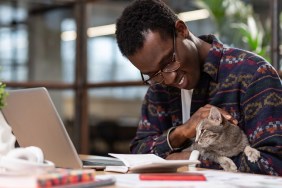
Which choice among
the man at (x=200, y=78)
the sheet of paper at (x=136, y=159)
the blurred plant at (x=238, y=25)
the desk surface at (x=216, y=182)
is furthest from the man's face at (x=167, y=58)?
the blurred plant at (x=238, y=25)

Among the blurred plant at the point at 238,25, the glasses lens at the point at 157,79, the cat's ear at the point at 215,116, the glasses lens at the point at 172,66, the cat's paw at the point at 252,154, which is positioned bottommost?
the cat's paw at the point at 252,154

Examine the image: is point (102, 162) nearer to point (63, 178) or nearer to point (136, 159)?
point (136, 159)

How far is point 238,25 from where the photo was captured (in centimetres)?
340

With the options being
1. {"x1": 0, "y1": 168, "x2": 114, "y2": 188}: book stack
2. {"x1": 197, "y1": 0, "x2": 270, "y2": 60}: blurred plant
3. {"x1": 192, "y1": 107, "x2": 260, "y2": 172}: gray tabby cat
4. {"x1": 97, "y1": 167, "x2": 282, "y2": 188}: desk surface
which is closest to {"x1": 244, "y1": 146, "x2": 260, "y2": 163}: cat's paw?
{"x1": 192, "y1": 107, "x2": 260, "y2": 172}: gray tabby cat

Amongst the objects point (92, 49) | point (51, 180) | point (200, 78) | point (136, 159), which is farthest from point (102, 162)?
point (92, 49)

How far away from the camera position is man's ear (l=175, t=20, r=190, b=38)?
193 centimetres

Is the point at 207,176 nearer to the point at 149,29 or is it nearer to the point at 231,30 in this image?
the point at 149,29

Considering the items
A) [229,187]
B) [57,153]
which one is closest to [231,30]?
[57,153]

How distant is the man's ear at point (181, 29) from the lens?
1930mm

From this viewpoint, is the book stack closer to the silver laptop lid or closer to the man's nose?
the silver laptop lid

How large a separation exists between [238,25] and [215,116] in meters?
1.74

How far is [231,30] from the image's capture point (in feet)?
11.3

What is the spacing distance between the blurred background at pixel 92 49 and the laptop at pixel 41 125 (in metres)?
0.55

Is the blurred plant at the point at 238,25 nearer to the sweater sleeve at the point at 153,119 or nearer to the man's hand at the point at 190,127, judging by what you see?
the sweater sleeve at the point at 153,119
